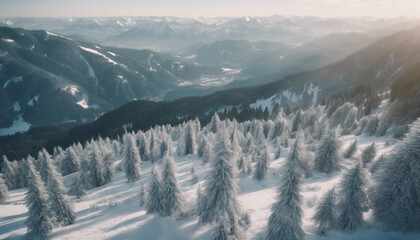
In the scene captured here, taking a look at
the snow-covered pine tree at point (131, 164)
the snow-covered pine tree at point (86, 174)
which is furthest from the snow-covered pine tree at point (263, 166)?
the snow-covered pine tree at point (86, 174)

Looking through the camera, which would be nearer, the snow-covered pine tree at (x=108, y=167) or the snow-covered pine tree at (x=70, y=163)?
the snow-covered pine tree at (x=108, y=167)

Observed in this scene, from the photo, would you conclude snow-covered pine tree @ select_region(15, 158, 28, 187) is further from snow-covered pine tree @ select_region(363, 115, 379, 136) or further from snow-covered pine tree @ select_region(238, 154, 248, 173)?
snow-covered pine tree @ select_region(363, 115, 379, 136)

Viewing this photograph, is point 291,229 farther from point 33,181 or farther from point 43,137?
point 43,137

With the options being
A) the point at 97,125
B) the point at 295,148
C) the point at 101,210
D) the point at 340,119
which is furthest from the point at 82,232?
the point at 97,125

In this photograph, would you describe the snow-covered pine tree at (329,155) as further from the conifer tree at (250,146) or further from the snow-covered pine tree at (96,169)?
the snow-covered pine tree at (96,169)

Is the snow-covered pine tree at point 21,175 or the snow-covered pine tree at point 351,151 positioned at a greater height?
the snow-covered pine tree at point 351,151

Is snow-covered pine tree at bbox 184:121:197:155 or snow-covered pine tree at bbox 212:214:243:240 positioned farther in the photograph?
snow-covered pine tree at bbox 184:121:197:155

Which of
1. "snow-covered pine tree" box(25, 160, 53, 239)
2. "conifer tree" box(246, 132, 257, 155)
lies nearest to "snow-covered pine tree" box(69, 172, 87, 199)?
"snow-covered pine tree" box(25, 160, 53, 239)

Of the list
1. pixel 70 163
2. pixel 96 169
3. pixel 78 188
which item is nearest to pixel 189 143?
pixel 96 169
